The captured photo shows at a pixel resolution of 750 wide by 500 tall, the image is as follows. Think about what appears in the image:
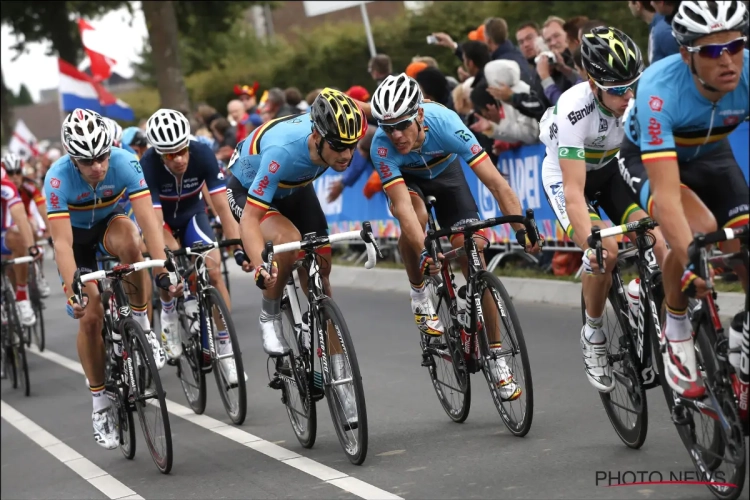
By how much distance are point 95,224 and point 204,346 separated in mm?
1286

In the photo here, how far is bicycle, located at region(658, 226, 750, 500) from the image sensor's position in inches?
200

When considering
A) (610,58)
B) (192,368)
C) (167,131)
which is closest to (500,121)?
(167,131)

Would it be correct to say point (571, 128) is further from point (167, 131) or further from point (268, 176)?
point (167, 131)

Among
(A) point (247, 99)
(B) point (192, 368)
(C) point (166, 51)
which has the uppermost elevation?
(C) point (166, 51)

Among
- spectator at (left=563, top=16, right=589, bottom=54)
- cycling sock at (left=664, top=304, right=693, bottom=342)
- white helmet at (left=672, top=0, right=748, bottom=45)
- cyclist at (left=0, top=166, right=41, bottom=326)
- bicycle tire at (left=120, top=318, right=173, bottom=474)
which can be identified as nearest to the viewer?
white helmet at (left=672, top=0, right=748, bottom=45)

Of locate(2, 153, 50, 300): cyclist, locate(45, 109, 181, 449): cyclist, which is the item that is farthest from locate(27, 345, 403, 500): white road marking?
locate(2, 153, 50, 300): cyclist

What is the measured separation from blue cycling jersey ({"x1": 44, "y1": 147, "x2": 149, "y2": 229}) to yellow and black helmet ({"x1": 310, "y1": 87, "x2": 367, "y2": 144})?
7.04 ft

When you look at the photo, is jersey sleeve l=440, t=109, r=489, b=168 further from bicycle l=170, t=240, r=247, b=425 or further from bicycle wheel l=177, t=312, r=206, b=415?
bicycle wheel l=177, t=312, r=206, b=415

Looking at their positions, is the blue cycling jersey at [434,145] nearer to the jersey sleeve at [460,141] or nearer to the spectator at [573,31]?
the jersey sleeve at [460,141]

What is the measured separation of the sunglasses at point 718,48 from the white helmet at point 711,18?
0.05 metres

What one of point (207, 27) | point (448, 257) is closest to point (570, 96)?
point (448, 257)

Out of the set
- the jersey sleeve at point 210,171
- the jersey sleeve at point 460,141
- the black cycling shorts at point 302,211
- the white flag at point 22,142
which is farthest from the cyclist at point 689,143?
the white flag at point 22,142

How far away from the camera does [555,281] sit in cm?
1306

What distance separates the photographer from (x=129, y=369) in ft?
27.8
